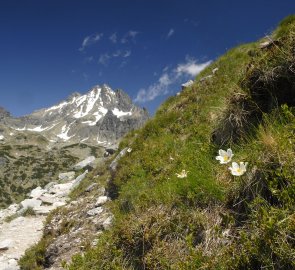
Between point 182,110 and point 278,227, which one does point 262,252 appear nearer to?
point 278,227

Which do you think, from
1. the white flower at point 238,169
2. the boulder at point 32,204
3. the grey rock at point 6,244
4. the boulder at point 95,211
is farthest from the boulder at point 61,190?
the white flower at point 238,169

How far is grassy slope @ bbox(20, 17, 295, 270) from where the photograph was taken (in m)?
4.44

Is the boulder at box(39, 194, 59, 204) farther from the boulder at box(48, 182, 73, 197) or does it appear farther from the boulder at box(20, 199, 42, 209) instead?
the boulder at box(48, 182, 73, 197)

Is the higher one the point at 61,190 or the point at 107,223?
the point at 61,190

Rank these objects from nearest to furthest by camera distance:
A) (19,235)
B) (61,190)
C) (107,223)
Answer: (107,223), (19,235), (61,190)

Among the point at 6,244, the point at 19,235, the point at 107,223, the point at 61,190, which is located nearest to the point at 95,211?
the point at 107,223

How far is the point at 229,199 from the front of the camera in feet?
18.8

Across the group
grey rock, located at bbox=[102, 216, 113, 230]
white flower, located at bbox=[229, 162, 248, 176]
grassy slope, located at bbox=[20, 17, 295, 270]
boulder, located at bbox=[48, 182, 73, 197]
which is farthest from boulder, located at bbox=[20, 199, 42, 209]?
white flower, located at bbox=[229, 162, 248, 176]

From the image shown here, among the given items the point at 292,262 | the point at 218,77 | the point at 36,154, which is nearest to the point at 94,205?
the point at 218,77

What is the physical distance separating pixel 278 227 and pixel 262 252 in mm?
350

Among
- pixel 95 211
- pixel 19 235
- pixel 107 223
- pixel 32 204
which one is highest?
pixel 32 204

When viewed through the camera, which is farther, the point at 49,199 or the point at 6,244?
the point at 49,199

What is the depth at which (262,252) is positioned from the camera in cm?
427

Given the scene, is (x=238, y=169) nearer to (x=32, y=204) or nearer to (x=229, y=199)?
(x=229, y=199)
